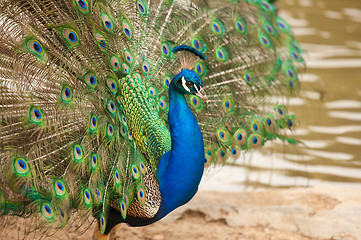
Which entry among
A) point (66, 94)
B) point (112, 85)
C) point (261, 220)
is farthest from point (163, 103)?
point (261, 220)

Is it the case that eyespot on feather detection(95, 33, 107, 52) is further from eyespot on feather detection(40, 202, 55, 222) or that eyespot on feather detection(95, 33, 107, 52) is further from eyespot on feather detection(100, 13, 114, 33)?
eyespot on feather detection(40, 202, 55, 222)

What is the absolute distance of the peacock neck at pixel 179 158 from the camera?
2.94m

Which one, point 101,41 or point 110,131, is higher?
point 101,41

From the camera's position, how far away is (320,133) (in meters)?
6.29

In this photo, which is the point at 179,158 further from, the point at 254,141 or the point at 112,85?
the point at 254,141

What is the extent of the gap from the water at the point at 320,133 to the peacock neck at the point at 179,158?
2.12 ft

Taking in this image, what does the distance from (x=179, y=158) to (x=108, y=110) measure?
49 cm

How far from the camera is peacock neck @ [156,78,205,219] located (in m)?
2.94

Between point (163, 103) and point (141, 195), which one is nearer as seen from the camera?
point (141, 195)

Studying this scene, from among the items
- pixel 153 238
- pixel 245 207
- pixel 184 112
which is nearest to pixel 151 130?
pixel 184 112

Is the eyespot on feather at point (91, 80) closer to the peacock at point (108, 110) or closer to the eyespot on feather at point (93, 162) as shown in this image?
the peacock at point (108, 110)

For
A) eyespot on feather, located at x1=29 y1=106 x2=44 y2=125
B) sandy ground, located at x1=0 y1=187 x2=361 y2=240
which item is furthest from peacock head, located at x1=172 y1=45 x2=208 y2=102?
sandy ground, located at x1=0 y1=187 x2=361 y2=240

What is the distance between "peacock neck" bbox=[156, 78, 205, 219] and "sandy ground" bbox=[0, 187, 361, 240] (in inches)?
33.5

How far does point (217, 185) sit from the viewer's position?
17.3 feet
